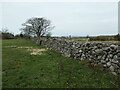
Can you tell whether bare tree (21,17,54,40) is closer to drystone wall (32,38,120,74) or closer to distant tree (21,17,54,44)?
distant tree (21,17,54,44)

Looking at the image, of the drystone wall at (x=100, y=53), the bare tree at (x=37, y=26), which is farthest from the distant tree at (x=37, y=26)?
the drystone wall at (x=100, y=53)

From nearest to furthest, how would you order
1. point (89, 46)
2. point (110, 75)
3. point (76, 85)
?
point (76, 85), point (110, 75), point (89, 46)

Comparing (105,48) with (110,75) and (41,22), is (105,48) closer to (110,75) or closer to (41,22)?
(110,75)

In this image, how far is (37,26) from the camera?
34438 mm

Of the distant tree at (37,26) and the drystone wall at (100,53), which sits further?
the distant tree at (37,26)

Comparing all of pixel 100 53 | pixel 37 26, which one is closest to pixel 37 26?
pixel 37 26

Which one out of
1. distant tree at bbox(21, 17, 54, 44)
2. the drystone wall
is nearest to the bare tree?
distant tree at bbox(21, 17, 54, 44)

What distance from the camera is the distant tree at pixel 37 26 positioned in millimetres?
33969

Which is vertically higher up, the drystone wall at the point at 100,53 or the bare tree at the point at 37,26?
the bare tree at the point at 37,26

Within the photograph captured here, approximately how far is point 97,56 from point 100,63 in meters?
0.37

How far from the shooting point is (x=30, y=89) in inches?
126

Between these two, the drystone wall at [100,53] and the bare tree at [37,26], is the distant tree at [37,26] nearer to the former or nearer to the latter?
the bare tree at [37,26]

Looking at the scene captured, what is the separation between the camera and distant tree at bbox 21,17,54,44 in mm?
33969

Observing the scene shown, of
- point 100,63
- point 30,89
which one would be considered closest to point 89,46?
point 100,63
